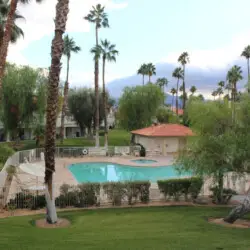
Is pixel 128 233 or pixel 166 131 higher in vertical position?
pixel 166 131

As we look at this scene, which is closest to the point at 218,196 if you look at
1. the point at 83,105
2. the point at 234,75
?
the point at 83,105

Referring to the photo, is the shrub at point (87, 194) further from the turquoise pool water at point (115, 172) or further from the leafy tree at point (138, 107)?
the leafy tree at point (138, 107)

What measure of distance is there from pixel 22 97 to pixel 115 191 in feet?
58.8

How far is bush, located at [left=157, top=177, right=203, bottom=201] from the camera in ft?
46.8

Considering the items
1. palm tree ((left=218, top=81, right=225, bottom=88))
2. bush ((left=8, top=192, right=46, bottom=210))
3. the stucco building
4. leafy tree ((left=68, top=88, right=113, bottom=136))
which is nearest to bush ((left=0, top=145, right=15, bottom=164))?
bush ((left=8, top=192, right=46, bottom=210))

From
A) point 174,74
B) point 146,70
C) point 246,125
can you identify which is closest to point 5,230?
point 246,125

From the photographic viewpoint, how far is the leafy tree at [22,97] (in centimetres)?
2728

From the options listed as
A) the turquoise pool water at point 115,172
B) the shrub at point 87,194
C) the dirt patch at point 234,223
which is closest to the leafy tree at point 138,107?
the turquoise pool water at point 115,172

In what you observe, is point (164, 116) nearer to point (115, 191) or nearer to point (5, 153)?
point (5, 153)

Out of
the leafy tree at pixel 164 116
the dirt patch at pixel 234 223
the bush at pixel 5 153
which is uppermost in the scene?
the leafy tree at pixel 164 116

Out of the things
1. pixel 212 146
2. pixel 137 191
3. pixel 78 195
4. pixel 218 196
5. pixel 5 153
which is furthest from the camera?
pixel 5 153

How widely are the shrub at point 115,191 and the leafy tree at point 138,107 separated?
26.1 meters

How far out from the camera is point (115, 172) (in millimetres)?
24672

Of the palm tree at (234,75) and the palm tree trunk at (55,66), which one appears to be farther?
the palm tree at (234,75)
